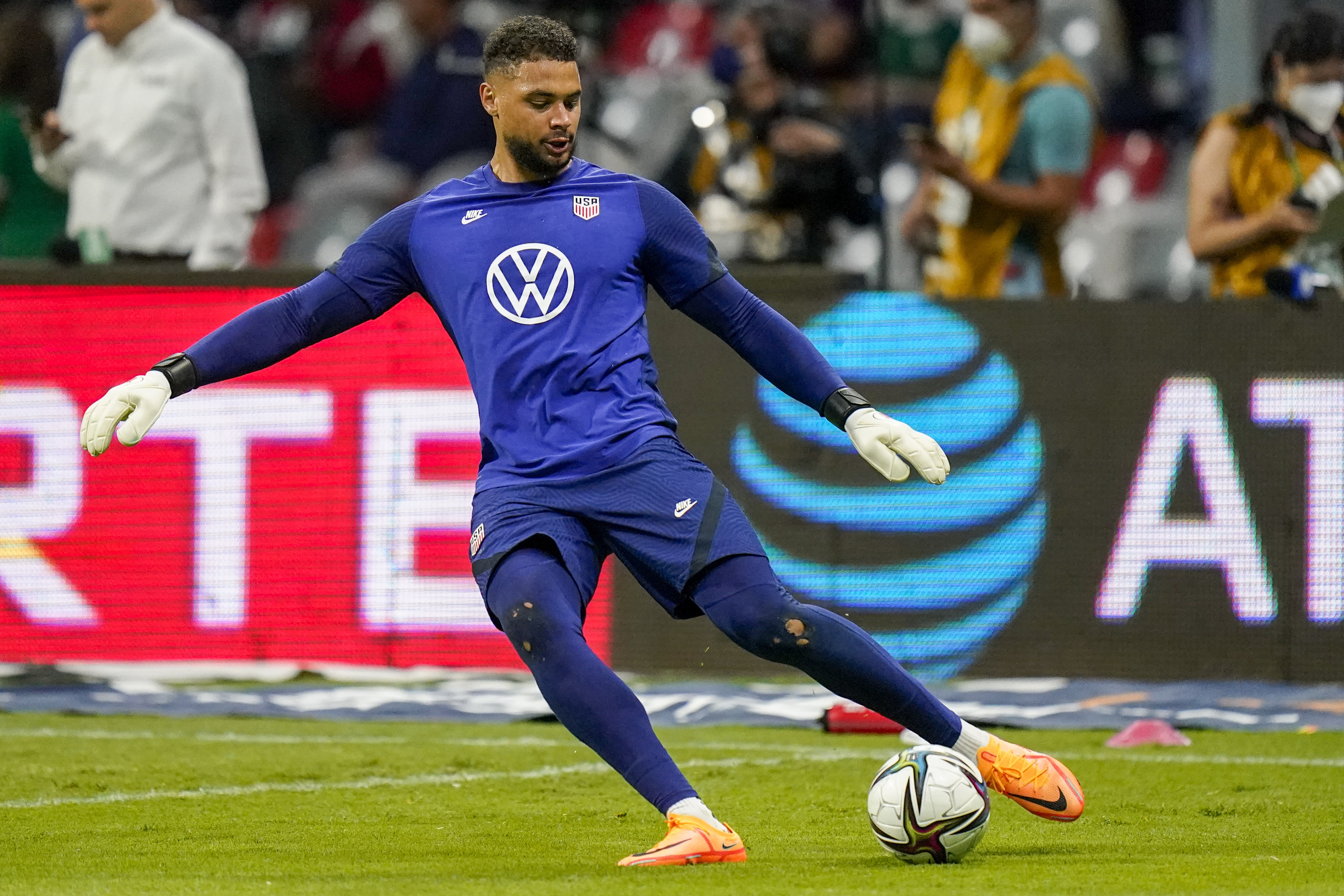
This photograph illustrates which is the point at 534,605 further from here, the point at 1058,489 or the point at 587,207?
the point at 1058,489

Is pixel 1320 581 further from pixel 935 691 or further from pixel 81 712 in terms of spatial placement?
pixel 81 712

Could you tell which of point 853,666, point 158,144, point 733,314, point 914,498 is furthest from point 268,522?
point 853,666

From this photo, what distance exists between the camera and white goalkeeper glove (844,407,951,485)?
4.95 metres

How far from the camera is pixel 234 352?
5.16 m

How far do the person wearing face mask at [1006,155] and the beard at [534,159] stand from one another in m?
3.78

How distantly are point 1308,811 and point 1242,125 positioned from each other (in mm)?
3727

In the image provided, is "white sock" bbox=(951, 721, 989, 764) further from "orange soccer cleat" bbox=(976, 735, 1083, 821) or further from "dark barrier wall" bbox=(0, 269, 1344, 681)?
"dark barrier wall" bbox=(0, 269, 1344, 681)

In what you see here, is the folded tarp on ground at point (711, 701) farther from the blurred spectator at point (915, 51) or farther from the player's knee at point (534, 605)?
the blurred spectator at point (915, 51)

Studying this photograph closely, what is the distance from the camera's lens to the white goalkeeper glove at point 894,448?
16.2 ft

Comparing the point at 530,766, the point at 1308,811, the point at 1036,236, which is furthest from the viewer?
the point at 1036,236

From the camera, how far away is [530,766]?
707 centimetres

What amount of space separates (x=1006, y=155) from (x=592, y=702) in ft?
16.3

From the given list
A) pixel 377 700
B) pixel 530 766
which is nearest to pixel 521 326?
pixel 530 766

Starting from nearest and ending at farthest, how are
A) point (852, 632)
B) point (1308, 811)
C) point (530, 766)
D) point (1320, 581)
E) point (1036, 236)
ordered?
point (852, 632), point (1308, 811), point (530, 766), point (1320, 581), point (1036, 236)
